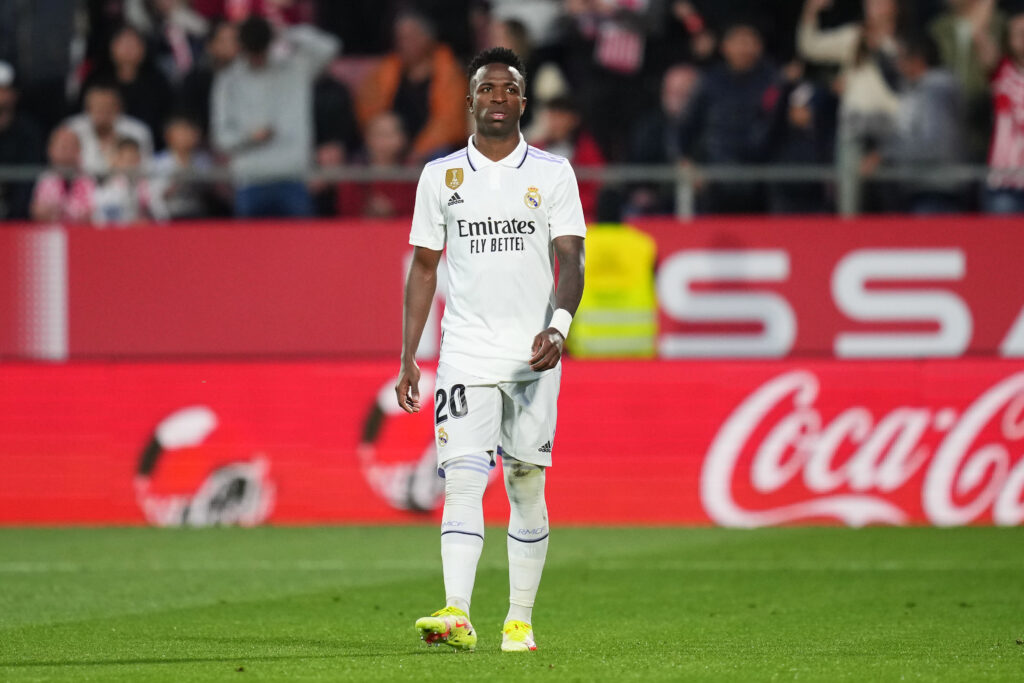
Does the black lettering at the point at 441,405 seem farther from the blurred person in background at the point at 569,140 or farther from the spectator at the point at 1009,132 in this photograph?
the spectator at the point at 1009,132

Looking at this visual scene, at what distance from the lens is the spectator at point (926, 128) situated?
14375 millimetres

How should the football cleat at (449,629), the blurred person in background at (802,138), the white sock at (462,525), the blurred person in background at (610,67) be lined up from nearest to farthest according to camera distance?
the football cleat at (449,629) < the white sock at (462,525) < the blurred person in background at (802,138) < the blurred person in background at (610,67)

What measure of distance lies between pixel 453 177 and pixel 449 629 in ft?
5.71

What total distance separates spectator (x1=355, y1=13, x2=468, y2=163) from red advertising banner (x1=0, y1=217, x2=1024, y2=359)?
0.98m

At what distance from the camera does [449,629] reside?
21.1ft

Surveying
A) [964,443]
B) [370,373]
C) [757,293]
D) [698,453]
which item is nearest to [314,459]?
[370,373]

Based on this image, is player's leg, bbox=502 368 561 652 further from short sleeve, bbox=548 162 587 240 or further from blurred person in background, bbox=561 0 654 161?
blurred person in background, bbox=561 0 654 161

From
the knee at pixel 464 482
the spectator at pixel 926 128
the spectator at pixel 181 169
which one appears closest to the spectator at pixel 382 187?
the spectator at pixel 181 169

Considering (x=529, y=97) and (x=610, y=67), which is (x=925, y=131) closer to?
(x=610, y=67)

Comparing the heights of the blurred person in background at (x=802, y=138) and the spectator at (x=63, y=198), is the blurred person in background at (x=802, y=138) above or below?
above

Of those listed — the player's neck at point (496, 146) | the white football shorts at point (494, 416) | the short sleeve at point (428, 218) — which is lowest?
the white football shorts at point (494, 416)

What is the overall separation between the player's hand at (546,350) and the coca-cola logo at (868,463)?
672 centimetres

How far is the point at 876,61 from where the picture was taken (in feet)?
47.1

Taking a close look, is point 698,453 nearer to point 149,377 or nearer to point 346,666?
point 149,377
